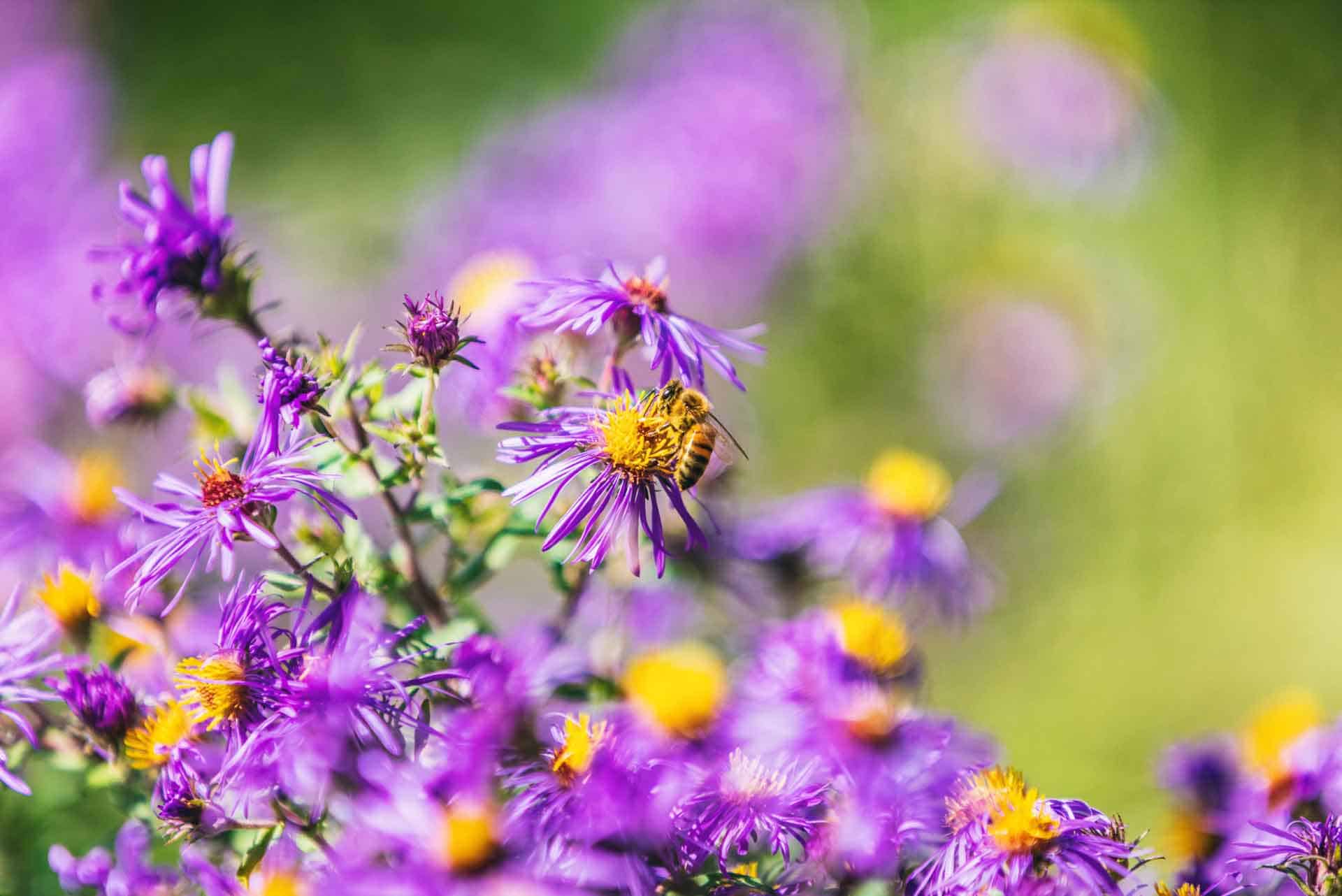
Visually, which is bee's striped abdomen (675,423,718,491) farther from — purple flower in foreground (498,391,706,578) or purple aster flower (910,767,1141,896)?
purple aster flower (910,767,1141,896)

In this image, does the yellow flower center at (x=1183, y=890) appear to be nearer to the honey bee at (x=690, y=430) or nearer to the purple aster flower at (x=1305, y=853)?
the purple aster flower at (x=1305, y=853)

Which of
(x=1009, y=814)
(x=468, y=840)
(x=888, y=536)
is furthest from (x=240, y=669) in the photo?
(x=888, y=536)

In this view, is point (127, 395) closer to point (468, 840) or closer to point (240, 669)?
point (240, 669)

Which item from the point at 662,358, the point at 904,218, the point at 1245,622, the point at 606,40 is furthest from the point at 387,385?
the point at 606,40

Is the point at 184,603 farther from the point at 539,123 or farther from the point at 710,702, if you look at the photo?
the point at 539,123

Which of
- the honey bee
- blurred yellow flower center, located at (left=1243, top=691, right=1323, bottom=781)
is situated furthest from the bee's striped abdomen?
blurred yellow flower center, located at (left=1243, top=691, right=1323, bottom=781)

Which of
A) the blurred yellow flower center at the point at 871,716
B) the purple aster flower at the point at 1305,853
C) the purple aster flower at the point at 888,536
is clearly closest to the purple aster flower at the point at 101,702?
the blurred yellow flower center at the point at 871,716
